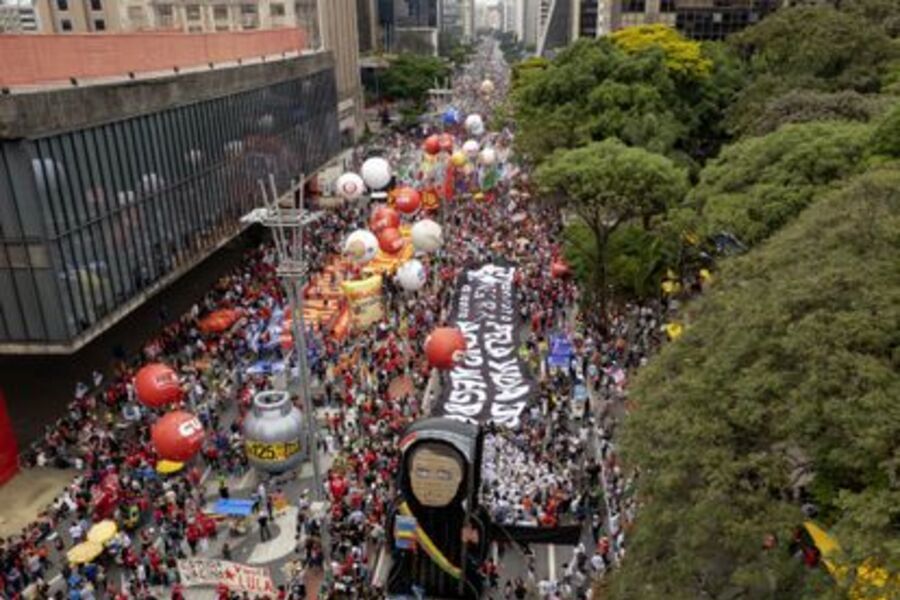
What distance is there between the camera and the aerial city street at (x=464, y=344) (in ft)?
36.8

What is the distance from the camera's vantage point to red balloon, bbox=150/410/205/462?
1961 centimetres

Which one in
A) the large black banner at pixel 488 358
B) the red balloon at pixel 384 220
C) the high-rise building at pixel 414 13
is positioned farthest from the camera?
the high-rise building at pixel 414 13

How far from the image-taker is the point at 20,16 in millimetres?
68438

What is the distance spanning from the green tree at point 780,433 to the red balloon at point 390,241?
73.1ft

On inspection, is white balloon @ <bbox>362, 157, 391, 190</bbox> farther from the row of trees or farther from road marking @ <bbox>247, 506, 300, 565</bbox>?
road marking @ <bbox>247, 506, 300, 565</bbox>

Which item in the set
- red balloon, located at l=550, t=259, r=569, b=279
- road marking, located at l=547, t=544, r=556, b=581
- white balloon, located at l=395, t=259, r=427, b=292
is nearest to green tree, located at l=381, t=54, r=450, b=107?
red balloon, located at l=550, t=259, r=569, b=279

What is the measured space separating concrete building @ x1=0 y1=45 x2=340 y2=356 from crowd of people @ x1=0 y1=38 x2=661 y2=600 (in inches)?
126

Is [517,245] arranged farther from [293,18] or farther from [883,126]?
[293,18]

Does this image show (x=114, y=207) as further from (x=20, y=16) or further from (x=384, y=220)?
(x=20, y=16)

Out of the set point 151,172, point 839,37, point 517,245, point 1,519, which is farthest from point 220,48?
point 839,37

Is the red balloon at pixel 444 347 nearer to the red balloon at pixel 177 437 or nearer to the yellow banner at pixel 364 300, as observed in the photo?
the yellow banner at pixel 364 300

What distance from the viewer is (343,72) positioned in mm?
73438

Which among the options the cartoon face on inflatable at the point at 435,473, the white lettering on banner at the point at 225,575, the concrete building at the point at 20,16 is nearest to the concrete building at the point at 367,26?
the concrete building at the point at 20,16

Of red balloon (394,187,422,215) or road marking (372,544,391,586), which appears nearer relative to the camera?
road marking (372,544,391,586)
